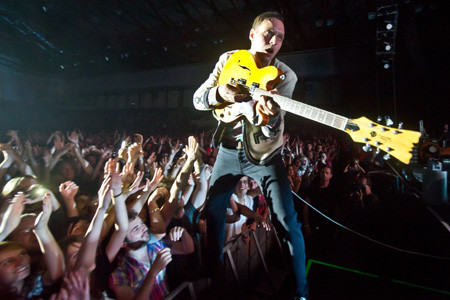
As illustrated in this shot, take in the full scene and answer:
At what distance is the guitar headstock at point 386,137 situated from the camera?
1.33m

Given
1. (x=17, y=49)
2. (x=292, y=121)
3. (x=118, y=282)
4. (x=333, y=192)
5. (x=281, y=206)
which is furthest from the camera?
(x=17, y=49)

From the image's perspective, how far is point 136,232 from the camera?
2.02m

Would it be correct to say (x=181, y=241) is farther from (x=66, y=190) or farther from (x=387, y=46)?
(x=387, y=46)

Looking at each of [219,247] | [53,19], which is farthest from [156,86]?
[219,247]

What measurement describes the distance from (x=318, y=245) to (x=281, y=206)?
8.05ft

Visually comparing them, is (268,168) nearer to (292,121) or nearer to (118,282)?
(118,282)

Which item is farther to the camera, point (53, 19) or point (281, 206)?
point (53, 19)

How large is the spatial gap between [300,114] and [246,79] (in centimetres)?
40

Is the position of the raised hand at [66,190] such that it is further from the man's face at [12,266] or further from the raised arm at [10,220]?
the man's face at [12,266]

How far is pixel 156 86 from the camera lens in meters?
13.6

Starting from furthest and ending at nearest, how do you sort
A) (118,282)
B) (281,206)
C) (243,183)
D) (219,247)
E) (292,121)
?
(292,121), (243,183), (118,282), (219,247), (281,206)

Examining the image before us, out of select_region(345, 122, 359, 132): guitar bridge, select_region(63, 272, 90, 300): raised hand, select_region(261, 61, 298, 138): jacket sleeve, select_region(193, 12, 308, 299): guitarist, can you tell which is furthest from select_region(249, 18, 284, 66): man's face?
select_region(63, 272, 90, 300): raised hand

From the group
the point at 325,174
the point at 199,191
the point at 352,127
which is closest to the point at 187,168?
the point at 199,191

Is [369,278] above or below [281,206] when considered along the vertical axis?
below
